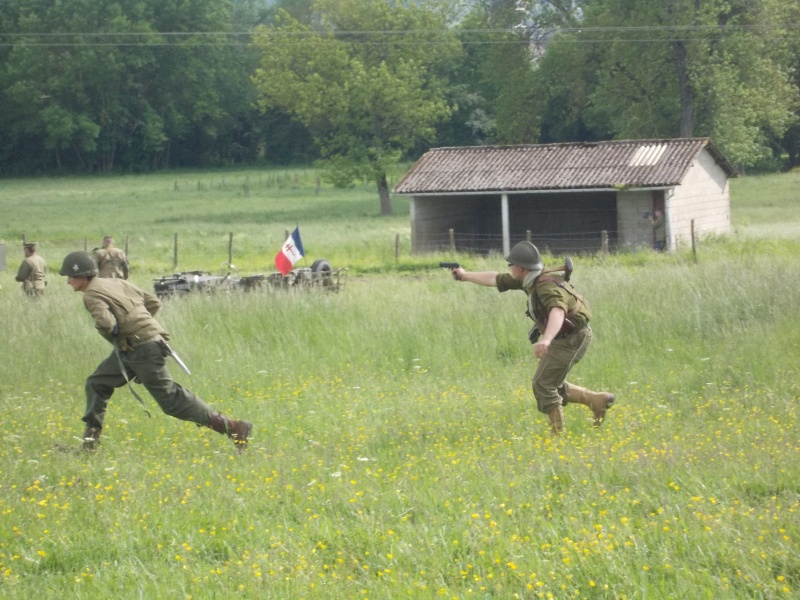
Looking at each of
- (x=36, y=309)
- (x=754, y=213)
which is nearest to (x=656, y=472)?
(x=36, y=309)

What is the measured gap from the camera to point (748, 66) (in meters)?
47.8

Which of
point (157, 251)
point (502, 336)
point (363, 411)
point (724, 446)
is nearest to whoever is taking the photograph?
point (724, 446)

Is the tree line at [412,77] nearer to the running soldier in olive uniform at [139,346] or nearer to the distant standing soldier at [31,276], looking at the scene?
the distant standing soldier at [31,276]

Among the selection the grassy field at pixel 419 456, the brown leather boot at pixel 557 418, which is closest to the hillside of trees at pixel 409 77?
the grassy field at pixel 419 456

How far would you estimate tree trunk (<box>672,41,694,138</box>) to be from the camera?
48.6 metres

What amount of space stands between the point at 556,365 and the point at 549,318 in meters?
0.54

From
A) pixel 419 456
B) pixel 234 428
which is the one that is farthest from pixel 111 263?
pixel 419 456

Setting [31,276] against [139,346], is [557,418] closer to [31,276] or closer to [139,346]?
[139,346]

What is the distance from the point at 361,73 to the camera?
52438 mm

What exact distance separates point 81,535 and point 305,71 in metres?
50.8

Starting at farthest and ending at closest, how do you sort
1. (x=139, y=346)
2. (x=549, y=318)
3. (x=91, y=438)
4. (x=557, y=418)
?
(x=91, y=438), (x=139, y=346), (x=557, y=418), (x=549, y=318)

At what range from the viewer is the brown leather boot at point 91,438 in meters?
8.01

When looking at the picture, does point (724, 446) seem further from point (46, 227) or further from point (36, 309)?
point (46, 227)

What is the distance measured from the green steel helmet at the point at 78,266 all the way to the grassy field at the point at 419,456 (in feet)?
4.41
